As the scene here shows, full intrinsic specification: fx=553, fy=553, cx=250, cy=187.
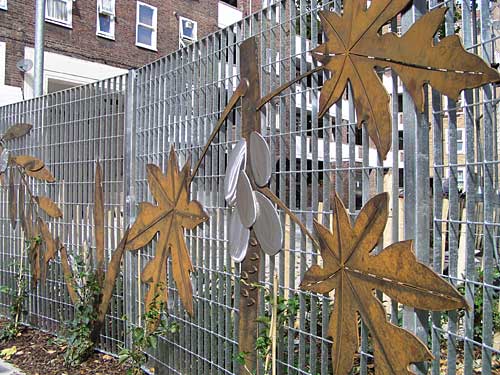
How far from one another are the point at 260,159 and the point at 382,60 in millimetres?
1122

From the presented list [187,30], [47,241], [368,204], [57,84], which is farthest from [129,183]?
[187,30]

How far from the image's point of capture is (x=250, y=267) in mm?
3680

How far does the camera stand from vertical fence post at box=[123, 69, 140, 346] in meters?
5.16

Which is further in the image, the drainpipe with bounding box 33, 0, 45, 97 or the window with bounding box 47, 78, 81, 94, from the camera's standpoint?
the window with bounding box 47, 78, 81, 94

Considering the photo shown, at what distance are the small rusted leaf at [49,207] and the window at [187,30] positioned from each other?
51.7 feet

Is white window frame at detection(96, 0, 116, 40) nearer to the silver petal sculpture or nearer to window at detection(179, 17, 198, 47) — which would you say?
window at detection(179, 17, 198, 47)

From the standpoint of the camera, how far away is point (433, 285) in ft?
8.01

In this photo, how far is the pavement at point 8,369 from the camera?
514cm

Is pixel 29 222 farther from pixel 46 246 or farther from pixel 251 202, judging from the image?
pixel 251 202

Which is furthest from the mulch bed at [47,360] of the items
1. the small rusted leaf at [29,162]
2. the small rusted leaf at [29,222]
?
the small rusted leaf at [29,162]

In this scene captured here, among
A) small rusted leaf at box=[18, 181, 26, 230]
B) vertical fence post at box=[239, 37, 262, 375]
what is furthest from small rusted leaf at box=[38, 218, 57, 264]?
vertical fence post at box=[239, 37, 262, 375]

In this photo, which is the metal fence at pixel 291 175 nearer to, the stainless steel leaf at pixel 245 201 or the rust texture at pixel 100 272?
the rust texture at pixel 100 272

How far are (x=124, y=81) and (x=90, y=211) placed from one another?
1390 mm

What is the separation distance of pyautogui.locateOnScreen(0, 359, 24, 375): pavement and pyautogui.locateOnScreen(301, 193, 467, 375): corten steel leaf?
137 inches
